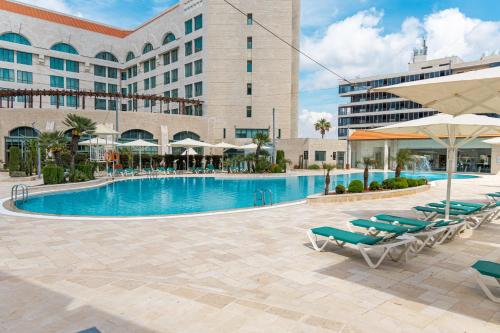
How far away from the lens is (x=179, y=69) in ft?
147

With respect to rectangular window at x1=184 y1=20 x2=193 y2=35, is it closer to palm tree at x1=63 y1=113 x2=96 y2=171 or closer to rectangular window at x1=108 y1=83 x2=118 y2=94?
rectangular window at x1=108 y1=83 x2=118 y2=94

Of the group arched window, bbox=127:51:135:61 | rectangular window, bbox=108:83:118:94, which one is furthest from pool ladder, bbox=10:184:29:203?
arched window, bbox=127:51:135:61

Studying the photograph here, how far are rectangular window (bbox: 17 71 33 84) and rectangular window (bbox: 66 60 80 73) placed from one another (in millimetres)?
5263

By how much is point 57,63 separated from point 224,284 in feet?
183

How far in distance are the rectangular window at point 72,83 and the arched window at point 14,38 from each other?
6731mm

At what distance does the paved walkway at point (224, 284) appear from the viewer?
3.68 metres

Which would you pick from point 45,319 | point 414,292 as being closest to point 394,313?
point 414,292

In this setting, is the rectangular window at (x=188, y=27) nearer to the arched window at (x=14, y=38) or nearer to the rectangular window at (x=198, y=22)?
the rectangular window at (x=198, y=22)

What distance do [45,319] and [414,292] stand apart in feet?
15.0

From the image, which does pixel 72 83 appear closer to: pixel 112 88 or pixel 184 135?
pixel 112 88

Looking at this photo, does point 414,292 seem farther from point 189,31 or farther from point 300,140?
point 189,31

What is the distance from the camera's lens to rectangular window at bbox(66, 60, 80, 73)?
5100cm

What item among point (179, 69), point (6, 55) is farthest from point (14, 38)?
point (179, 69)

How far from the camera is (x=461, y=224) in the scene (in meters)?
7.29
